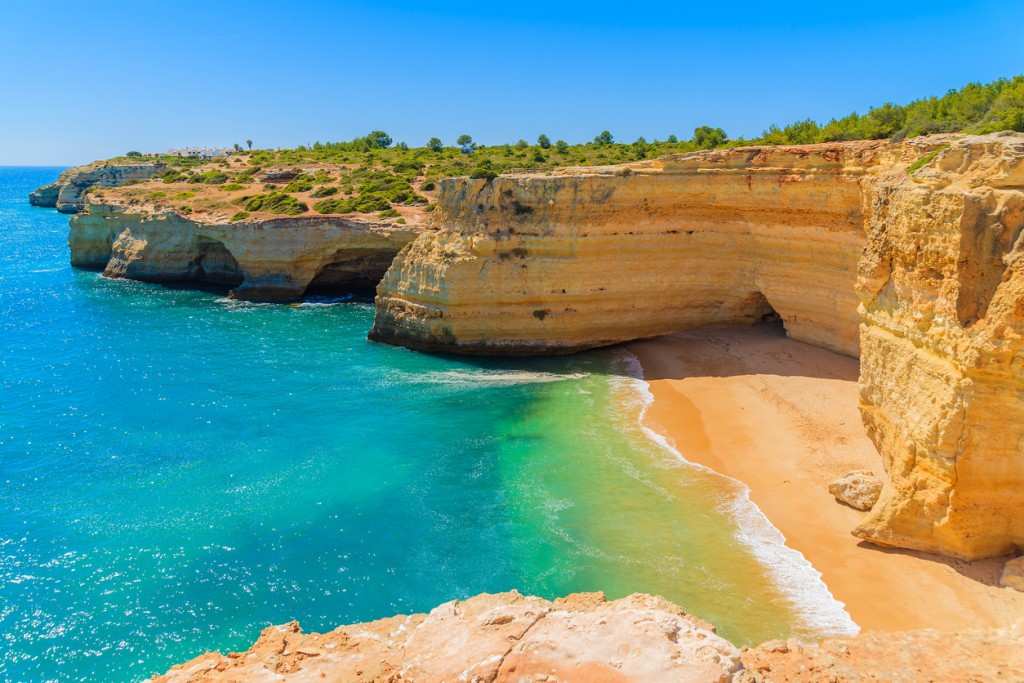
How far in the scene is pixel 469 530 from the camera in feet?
44.5

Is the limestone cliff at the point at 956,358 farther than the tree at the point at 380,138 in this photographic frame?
No

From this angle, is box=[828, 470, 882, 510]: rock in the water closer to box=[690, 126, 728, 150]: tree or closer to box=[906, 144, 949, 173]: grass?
box=[906, 144, 949, 173]: grass

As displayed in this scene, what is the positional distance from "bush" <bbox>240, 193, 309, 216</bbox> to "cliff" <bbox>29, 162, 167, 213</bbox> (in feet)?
95.3

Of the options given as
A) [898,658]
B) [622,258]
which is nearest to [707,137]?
[622,258]

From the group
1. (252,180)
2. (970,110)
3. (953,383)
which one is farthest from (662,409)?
(252,180)

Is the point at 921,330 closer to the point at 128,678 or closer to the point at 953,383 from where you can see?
the point at 953,383

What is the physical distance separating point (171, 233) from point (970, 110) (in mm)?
39714

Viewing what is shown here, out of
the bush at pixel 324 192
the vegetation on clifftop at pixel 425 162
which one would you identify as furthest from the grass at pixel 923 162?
the bush at pixel 324 192

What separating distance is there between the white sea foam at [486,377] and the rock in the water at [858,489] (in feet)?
33.0

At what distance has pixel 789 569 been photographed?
465 inches

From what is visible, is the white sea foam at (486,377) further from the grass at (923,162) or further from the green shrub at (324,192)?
the green shrub at (324,192)

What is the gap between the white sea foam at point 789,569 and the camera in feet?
34.0

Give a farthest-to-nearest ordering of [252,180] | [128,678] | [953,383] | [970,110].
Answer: [252,180] → [970,110] → [953,383] → [128,678]

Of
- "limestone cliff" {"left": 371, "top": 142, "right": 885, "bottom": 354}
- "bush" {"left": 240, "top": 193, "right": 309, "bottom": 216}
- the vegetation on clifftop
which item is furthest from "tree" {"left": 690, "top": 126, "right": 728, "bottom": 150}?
"bush" {"left": 240, "top": 193, "right": 309, "bottom": 216}
